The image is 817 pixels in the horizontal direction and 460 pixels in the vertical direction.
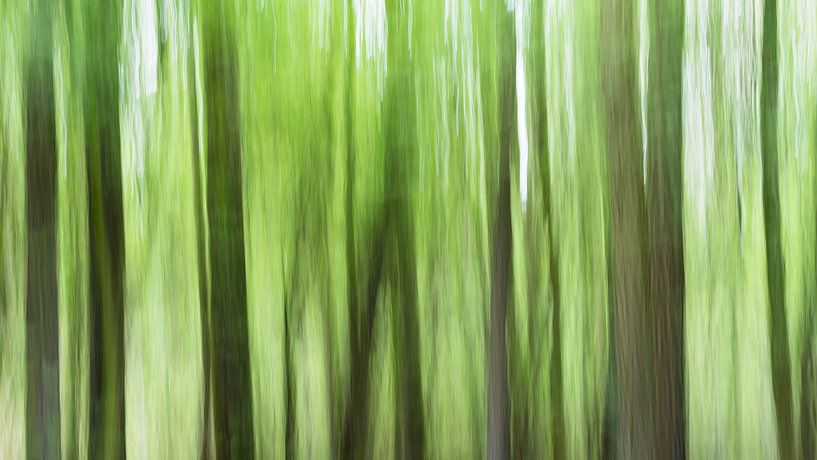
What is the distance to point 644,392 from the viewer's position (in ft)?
1.63

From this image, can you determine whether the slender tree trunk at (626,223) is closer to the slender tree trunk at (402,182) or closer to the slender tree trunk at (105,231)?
the slender tree trunk at (402,182)

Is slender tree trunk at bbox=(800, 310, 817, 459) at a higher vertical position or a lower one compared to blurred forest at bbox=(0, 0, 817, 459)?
lower

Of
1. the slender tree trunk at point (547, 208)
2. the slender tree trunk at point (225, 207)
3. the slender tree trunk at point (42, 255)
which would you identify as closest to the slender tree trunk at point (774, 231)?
the slender tree trunk at point (547, 208)

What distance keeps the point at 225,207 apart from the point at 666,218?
0.30m

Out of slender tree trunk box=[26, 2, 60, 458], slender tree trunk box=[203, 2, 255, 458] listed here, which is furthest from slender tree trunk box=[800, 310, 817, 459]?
slender tree trunk box=[26, 2, 60, 458]

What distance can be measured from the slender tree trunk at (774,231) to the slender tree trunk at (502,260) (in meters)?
0.17

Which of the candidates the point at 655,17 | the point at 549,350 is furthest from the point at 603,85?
the point at 549,350

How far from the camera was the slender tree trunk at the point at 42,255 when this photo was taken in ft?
1.68

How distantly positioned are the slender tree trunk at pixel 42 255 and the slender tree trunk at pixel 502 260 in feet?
0.97

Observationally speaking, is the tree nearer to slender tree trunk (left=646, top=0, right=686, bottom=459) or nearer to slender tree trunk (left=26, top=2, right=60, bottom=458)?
slender tree trunk (left=26, top=2, right=60, bottom=458)

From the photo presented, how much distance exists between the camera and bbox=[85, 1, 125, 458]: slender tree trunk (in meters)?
0.51

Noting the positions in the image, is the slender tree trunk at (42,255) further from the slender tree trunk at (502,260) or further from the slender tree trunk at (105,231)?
the slender tree trunk at (502,260)

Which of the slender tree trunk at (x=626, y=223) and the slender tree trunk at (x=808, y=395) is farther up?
the slender tree trunk at (x=626, y=223)

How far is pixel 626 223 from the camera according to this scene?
50 cm
